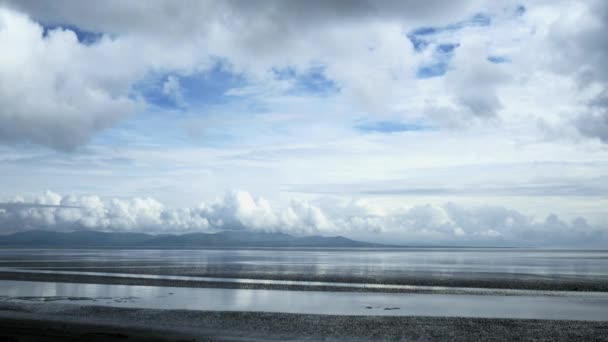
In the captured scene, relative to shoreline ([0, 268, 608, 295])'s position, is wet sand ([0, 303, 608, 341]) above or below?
above

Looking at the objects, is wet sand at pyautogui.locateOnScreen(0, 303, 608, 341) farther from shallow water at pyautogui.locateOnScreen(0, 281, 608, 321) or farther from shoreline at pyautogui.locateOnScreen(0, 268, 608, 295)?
shoreline at pyautogui.locateOnScreen(0, 268, 608, 295)

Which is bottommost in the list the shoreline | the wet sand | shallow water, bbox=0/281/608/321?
the shoreline

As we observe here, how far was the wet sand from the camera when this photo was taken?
2638cm

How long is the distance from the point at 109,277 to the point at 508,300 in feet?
153

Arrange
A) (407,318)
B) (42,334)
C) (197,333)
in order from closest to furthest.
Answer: (42,334), (197,333), (407,318)

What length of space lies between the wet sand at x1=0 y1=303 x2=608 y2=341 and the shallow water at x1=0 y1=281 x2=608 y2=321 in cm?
287

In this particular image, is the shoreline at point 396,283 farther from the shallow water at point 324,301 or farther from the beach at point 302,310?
the shallow water at point 324,301

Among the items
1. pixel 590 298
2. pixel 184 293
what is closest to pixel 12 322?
pixel 184 293

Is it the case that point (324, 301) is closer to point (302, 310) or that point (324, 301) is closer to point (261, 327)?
point (302, 310)

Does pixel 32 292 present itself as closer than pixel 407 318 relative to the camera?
No

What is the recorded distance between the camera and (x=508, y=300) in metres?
41.8

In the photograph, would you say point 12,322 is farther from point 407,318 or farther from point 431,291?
point 431,291

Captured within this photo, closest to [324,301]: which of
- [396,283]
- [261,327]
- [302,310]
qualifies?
[302,310]

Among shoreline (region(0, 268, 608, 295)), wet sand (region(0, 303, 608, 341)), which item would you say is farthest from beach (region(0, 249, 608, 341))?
shoreline (region(0, 268, 608, 295))
